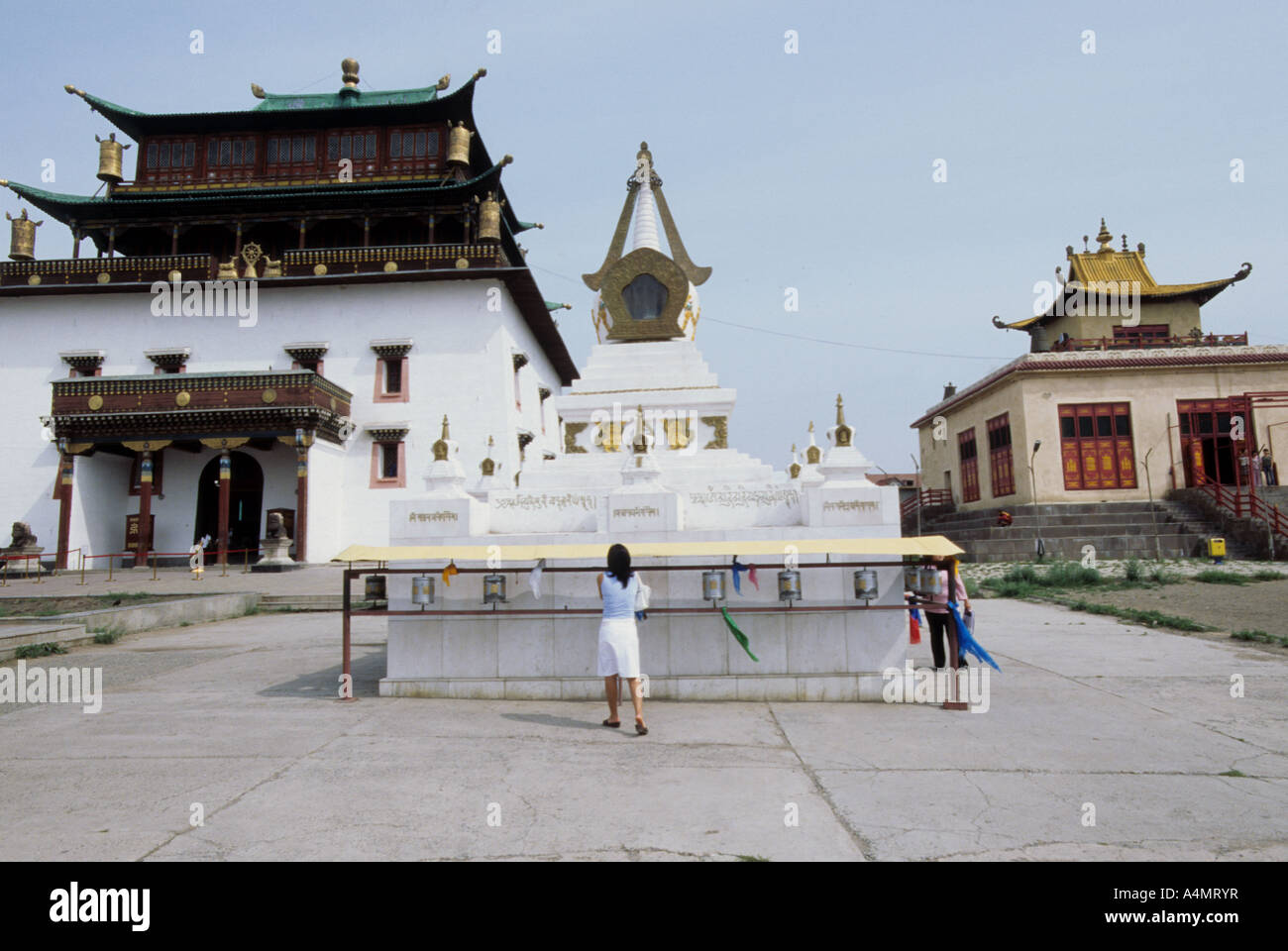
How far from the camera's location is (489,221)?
29.0m

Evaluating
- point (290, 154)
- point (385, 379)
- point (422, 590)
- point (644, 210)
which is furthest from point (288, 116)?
point (422, 590)

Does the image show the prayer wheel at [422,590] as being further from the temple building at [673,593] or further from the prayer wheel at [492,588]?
the prayer wheel at [492,588]

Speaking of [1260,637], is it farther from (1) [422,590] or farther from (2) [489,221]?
(2) [489,221]

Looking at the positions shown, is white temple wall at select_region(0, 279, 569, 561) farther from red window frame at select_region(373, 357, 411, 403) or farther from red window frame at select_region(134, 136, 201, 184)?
red window frame at select_region(134, 136, 201, 184)

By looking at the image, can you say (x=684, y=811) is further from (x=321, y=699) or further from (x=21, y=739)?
(x=21, y=739)

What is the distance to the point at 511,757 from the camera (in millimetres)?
5328

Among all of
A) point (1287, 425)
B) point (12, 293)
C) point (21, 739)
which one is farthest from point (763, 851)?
point (12, 293)

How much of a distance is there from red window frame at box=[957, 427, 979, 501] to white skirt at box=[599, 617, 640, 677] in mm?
28856

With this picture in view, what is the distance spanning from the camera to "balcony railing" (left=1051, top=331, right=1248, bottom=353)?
26.9m

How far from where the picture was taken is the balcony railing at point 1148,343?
88.3 feet

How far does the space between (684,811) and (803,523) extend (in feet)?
13.9

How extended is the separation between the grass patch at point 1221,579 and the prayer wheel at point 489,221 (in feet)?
81.8

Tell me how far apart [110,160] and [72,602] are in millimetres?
22197

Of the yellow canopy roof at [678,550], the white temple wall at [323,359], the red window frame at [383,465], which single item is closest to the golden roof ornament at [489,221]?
the white temple wall at [323,359]
